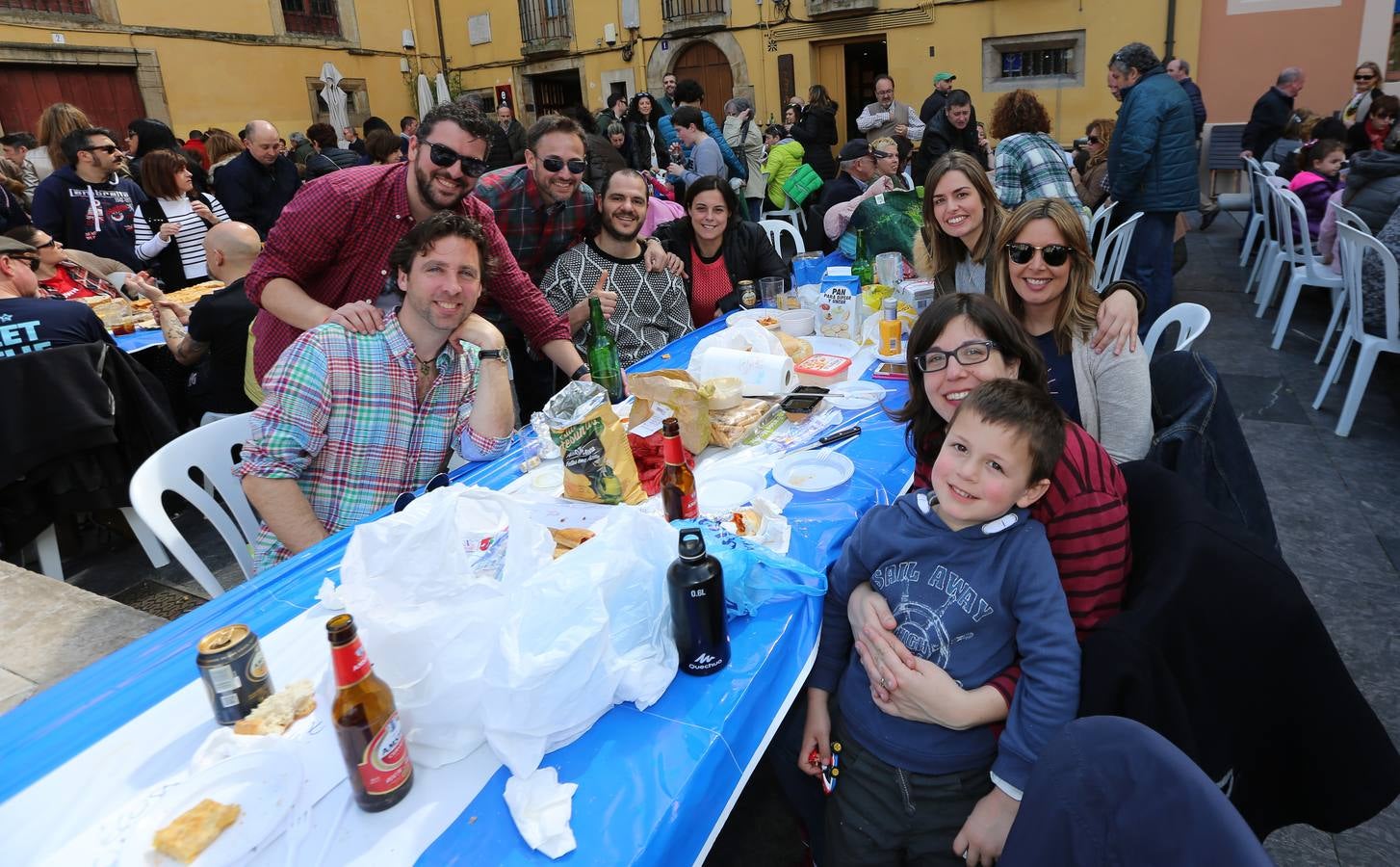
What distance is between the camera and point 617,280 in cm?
338

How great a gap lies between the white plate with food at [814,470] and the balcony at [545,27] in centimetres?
1737

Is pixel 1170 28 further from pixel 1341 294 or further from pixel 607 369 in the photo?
pixel 607 369

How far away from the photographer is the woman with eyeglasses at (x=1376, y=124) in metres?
5.81

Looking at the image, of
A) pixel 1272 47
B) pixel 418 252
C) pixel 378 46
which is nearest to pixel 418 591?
pixel 418 252

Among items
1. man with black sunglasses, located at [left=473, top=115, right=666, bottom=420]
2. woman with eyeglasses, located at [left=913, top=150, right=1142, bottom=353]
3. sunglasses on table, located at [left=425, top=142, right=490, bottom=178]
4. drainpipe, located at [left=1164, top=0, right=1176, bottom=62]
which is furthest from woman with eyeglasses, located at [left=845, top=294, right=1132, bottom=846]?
drainpipe, located at [left=1164, top=0, right=1176, bottom=62]

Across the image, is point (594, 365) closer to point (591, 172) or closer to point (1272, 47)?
point (591, 172)

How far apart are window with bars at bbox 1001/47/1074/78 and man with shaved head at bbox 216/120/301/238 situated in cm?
1167

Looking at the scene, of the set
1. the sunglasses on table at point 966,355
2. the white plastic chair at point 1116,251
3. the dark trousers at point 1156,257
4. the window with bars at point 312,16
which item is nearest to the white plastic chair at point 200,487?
the sunglasses on table at point 966,355

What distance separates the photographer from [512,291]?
288cm

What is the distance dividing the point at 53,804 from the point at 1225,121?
14.7 m

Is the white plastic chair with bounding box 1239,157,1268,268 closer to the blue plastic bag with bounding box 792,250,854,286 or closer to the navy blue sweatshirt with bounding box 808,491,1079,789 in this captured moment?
the blue plastic bag with bounding box 792,250,854,286

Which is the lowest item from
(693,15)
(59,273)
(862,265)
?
(862,265)

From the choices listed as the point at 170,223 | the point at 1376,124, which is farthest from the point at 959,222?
the point at 1376,124

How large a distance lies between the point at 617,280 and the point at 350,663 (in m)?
2.59
